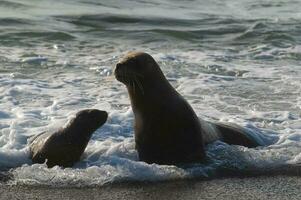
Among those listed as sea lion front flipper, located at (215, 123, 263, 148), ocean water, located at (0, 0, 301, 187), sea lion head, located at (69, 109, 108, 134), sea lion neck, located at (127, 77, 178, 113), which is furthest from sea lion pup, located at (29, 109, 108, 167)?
sea lion front flipper, located at (215, 123, 263, 148)

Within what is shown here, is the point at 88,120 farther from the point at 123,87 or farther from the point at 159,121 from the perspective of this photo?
the point at 123,87

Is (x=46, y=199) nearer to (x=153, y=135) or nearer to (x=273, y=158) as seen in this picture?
(x=153, y=135)

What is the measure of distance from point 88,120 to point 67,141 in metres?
0.29

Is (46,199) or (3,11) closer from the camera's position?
(46,199)

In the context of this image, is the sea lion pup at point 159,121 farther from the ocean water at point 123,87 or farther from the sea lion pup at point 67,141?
the sea lion pup at point 67,141

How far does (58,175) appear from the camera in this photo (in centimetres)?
551

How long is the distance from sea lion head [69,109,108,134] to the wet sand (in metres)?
0.84

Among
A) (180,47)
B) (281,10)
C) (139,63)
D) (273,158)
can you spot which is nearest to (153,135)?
(139,63)

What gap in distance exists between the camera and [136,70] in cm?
591

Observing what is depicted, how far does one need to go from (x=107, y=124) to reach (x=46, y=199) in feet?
6.78

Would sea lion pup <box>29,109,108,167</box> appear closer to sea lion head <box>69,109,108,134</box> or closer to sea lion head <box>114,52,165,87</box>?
sea lion head <box>69,109,108,134</box>

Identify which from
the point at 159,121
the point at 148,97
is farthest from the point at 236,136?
the point at 148,97

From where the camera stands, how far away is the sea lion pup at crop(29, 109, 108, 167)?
19.2 feet

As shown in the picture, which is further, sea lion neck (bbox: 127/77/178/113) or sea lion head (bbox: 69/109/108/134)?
sea lion head (bbox: 69/109/108/134)
